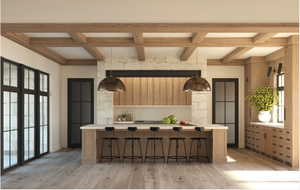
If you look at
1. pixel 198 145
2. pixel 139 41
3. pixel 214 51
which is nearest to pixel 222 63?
pixel 214 51

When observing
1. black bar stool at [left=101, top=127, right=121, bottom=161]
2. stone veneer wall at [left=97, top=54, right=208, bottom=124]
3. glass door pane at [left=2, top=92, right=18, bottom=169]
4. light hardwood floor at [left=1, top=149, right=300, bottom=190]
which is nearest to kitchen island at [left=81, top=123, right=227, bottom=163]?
black bar stool at [left=101, top=127, right=121, bottom=161]

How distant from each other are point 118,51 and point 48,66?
214cm

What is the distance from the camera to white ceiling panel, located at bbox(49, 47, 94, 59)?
1038 cm

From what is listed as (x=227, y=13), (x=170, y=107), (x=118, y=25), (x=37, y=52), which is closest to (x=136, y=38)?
(x=118, y=25)

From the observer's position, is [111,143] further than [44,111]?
No

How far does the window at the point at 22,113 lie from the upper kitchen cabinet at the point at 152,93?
2.55 metres

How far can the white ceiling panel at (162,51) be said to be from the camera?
34.5ft

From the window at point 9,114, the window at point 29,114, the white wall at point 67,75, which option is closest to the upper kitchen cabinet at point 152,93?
the white wall at point 67,75

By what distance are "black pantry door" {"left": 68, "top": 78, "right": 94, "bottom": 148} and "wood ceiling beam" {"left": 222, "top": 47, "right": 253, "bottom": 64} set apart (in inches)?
170

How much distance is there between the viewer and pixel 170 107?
42.4 ft

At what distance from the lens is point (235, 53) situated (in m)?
10.8

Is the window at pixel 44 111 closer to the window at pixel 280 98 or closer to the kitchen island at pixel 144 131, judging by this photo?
the kitchen island at pixel 144 131

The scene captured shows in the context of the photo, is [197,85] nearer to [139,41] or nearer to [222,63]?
[139,41]

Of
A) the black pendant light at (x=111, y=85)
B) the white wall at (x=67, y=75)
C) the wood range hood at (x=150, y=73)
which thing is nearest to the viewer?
the black pendant light at (x=111, y=85)
